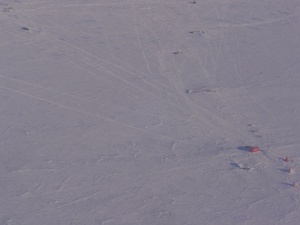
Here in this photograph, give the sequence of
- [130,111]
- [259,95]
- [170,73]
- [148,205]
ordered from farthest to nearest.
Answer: [170,73] → [259,95] → [130,111] → [148,205]

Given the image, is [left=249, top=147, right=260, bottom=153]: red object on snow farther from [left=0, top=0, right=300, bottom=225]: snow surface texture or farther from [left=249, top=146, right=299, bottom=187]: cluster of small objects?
[left=0, top=0, right=300, bottom=225]: snow surface texture

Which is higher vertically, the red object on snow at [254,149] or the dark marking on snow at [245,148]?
the red object on snow at [254,149]

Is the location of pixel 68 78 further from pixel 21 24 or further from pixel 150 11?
pixel 150 11

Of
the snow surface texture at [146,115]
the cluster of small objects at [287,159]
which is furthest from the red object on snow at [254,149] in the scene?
the snow surface texture at [146,115]

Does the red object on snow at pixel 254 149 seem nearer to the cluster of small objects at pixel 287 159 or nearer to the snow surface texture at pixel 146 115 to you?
the cluster of small objects at pixel 287 159

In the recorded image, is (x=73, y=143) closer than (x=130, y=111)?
Yes

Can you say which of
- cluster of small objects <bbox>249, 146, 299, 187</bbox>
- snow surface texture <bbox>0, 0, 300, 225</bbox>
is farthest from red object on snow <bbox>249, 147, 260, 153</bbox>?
snow surface texture <bbox>0, 0, 300, 225</bbox>

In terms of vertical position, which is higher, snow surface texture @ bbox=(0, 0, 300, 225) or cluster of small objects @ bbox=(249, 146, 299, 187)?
cluster of small objects @ bbox=(249, 146, 299, 187)

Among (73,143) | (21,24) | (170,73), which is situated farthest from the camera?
(21,24)

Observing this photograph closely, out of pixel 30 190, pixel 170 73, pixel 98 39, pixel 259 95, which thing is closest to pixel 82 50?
pixel 98 39
